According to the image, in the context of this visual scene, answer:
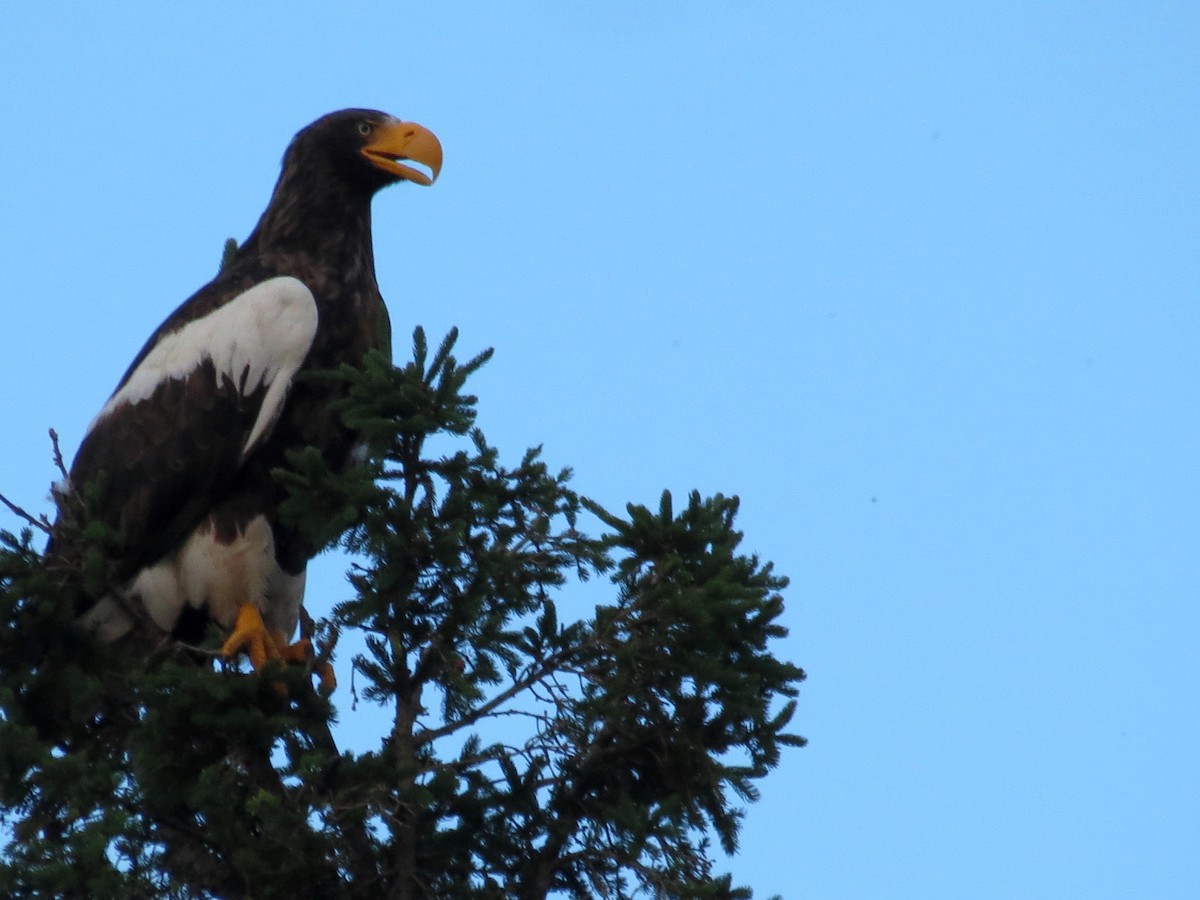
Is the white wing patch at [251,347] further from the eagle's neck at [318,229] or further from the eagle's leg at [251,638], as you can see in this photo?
the eagle's leg at [251,638]

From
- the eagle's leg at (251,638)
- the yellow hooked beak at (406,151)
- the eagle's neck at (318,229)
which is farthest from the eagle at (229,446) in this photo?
the yellow hooked beak at (406,151)

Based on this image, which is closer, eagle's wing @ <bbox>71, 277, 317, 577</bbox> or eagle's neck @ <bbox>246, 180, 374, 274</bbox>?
eagle's wing @ <bbox>71, 277, 317, 577</bbox>

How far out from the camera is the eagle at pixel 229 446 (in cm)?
616

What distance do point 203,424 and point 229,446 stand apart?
134 millimetres

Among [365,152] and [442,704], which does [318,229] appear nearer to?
[365,152]

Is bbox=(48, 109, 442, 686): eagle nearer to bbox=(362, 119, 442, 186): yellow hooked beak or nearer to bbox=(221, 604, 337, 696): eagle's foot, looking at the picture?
bbox=(221, 604, 337, 696): eagle's foot

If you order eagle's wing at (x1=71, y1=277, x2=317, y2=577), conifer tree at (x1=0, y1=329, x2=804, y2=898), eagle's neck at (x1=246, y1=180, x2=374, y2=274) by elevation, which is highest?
eagle's neck at (x1=246, y1=180, x2=374, y2=274)

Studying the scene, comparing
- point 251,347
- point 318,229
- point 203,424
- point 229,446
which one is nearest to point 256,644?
point 229,446

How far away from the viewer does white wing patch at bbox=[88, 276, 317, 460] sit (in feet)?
20.2

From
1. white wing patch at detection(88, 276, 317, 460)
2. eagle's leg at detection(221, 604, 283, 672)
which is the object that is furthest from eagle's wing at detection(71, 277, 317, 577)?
eagle's leg at detection(221, 604, 283, 672)

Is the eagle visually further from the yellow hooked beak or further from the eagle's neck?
the yellow hooked beak

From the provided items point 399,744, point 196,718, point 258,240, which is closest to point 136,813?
point 196,718

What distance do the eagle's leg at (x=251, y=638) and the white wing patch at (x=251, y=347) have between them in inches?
23.4

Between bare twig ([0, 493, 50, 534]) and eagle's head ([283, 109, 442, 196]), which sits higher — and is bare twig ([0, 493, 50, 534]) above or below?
below
